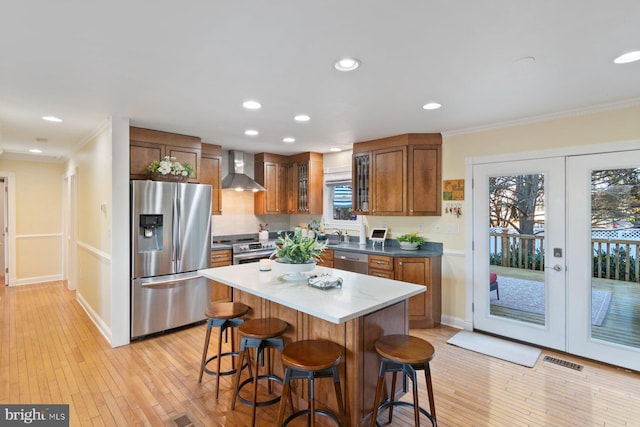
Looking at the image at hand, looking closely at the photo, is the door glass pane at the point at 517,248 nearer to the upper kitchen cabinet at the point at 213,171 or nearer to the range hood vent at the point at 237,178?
the range hood vent at the point at 237,178

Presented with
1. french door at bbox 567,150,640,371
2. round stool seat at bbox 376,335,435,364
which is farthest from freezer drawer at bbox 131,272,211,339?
french door at bbox 567,150,640,371

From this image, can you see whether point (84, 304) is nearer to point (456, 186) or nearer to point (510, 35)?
point (456, 186)

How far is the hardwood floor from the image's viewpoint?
2.33m

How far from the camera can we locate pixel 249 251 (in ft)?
16.4

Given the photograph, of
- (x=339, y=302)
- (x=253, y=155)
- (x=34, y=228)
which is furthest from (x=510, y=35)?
(x=34, y=228)

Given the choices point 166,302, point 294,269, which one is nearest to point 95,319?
point 166,302

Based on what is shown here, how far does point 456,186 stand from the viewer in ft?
13.4

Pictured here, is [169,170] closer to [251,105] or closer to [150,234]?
[150,234]

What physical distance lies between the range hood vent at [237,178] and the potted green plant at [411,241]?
246 centimetres

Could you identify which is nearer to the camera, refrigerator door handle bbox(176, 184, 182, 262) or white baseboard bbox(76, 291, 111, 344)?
white baseboard bbox(76, 291, 111, 344)

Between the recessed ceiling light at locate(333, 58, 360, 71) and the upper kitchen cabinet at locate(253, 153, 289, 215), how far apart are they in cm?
362

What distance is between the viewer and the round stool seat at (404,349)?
6.26ft

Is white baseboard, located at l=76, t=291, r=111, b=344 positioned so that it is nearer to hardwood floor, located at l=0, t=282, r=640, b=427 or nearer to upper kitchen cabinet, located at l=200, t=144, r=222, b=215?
hardwood floor, located at l=0, t=282, r=640, b=427

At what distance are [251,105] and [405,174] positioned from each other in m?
2.22
